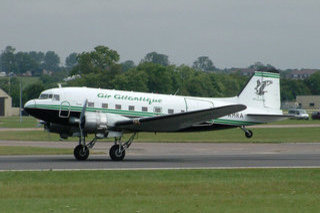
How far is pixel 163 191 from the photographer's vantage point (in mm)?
19578

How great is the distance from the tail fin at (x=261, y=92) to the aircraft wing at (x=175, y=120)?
710cm

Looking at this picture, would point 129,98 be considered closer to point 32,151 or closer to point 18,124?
point 32,151

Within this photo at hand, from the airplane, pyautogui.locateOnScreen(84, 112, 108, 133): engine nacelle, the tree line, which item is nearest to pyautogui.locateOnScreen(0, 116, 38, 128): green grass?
the tree line

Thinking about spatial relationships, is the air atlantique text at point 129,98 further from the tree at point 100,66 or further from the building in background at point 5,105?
the building in background at point 5,105

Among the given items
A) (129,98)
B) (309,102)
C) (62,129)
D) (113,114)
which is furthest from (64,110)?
(309,102)

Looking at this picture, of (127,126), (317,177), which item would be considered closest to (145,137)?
(127,126)

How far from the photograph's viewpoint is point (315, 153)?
3638 centimetres

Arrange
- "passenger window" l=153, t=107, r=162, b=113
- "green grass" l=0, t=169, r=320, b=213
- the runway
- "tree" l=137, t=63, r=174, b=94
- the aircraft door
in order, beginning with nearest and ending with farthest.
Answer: "green grass" l=0, t=169, r=320, b=213, the runway, the aircraft door, "passenger window" l=153, t=107, r=162, b=113, "tree" l=137, t=63, r=174, b=94

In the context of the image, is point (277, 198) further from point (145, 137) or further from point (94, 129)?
point (145, 137)

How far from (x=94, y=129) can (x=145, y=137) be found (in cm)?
2616

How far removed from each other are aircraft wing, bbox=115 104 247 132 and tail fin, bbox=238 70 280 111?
23.3 feet

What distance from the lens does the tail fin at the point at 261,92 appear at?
37.8 metres

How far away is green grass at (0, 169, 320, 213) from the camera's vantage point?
16.4 metres

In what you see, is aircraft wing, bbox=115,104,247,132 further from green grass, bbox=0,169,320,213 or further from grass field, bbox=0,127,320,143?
grass field, bbox=0,127,320,143
